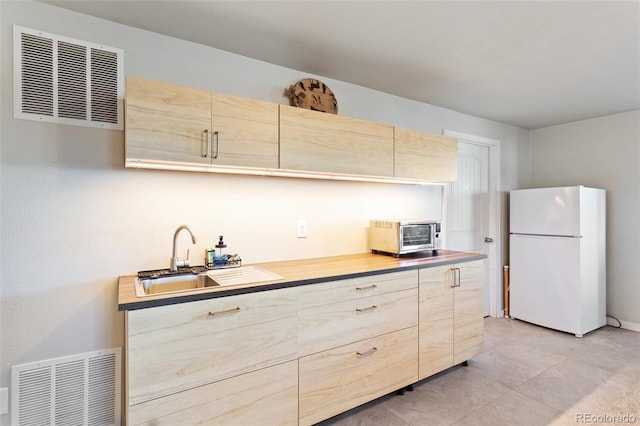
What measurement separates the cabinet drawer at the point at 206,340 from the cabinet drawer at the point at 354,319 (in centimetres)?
9

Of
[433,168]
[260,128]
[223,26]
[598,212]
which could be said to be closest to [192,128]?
[260,128]

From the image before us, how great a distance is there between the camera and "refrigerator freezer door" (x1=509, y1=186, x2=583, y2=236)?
3.22 m

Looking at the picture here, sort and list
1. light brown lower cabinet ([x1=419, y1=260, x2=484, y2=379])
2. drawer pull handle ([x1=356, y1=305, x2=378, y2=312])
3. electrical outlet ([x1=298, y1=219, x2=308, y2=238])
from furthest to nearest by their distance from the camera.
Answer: electrical outlet ([x1=298, y1=219, x2=308, y2=238]), light brown lower cabinet ([x1=419, y1=260, x2=484, y2=379]), drawer pull handle ([x1=356, y1=305, x2=378, y2=312])

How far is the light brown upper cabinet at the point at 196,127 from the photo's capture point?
156 cm

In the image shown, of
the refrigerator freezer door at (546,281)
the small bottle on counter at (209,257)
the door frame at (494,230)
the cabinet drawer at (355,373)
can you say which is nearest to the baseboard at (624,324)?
the refrigerator freezer door at (546,281)

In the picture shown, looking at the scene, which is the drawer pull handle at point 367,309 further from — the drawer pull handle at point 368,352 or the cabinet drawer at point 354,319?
the drawer pull handle at point 368,352

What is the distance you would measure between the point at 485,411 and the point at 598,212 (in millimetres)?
2723

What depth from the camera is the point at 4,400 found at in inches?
60.7

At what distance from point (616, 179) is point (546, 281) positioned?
4.60 ft

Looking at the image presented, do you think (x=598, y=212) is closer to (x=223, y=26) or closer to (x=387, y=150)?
(x=387, y=150)

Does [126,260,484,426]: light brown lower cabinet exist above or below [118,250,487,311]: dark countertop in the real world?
below

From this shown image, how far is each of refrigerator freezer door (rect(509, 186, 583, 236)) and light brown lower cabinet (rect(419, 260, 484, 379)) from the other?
4.63 ft

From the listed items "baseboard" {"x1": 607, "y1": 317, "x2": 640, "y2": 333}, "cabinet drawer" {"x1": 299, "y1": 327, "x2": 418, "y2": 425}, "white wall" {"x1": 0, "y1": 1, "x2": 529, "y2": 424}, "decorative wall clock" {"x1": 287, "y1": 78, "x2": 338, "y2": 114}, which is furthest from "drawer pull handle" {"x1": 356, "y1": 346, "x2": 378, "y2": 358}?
"baseboard" {"x1": 607, "y1": 317, "x2": 640, "y2": 333}

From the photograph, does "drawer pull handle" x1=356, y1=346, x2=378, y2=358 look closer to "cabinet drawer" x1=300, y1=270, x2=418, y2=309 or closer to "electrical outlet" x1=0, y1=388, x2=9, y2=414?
"cabinet drawer" x1=300, y1=270, x2=418, y2=309
